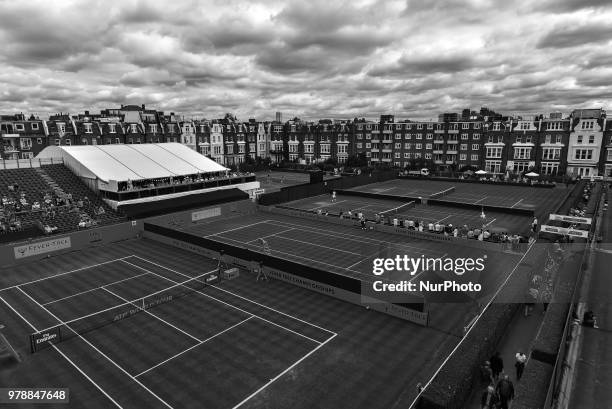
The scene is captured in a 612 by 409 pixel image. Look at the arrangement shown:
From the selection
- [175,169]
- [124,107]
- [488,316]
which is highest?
[124,107]

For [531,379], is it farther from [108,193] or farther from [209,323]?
[108,193]

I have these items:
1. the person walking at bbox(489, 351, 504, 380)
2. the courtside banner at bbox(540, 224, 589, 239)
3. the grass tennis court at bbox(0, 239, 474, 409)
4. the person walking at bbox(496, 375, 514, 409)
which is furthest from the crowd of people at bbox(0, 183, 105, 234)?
the courtside banner at bbox(540, 224, 589, 239)

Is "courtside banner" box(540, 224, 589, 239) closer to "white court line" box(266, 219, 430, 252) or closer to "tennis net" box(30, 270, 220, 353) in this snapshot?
"white court line" box(266, 219, 430, 252)

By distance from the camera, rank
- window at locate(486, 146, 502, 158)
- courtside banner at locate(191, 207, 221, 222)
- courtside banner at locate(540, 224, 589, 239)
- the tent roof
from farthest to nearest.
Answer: window at locate(486, 146, 502, 158), the tent roof, courtside banner at locate(191, 207, 221, 222), courtside banner at locate(540, 224, 589, 239)

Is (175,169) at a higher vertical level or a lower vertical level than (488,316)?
higher

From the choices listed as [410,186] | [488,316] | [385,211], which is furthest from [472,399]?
[410,186]

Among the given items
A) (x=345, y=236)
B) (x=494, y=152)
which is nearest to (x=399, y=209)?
(x=345, y=236)
